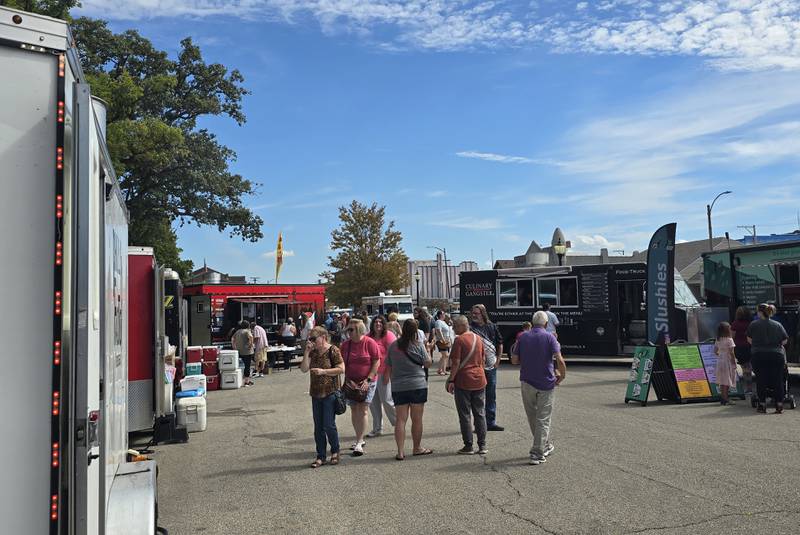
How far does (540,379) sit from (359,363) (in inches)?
87.9

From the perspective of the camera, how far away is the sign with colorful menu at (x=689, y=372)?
38.7 ft

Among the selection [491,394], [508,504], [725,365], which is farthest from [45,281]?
[725,365]

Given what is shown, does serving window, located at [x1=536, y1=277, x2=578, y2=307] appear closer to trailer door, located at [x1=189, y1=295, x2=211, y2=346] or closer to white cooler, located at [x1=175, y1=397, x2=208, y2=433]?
trailer door, located at [x1=189, y1=295, x2=211, y2=346]

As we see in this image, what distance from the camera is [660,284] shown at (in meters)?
13.2

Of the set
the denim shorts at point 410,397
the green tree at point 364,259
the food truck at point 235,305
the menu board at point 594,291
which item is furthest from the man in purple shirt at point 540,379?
the green tree at point 364,259

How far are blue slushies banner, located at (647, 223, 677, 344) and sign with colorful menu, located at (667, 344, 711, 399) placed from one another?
618 mm

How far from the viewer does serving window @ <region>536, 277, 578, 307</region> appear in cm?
1981

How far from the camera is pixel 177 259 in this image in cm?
4553

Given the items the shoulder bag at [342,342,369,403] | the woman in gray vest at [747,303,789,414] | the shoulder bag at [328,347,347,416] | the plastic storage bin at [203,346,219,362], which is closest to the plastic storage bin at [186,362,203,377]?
the plastic storage bin at [203,346,219,362]

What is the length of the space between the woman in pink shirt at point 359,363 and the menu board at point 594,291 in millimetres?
12058

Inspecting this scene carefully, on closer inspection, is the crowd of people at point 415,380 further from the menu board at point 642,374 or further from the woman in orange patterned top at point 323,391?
the menu board at point 642,374

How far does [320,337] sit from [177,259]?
39.9 metres

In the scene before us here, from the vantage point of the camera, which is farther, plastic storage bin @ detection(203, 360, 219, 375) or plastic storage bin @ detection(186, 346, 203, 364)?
plastic storage bin @ detection(203, 360, 219, 375)

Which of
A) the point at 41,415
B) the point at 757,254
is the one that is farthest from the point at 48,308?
the point at 757,254
